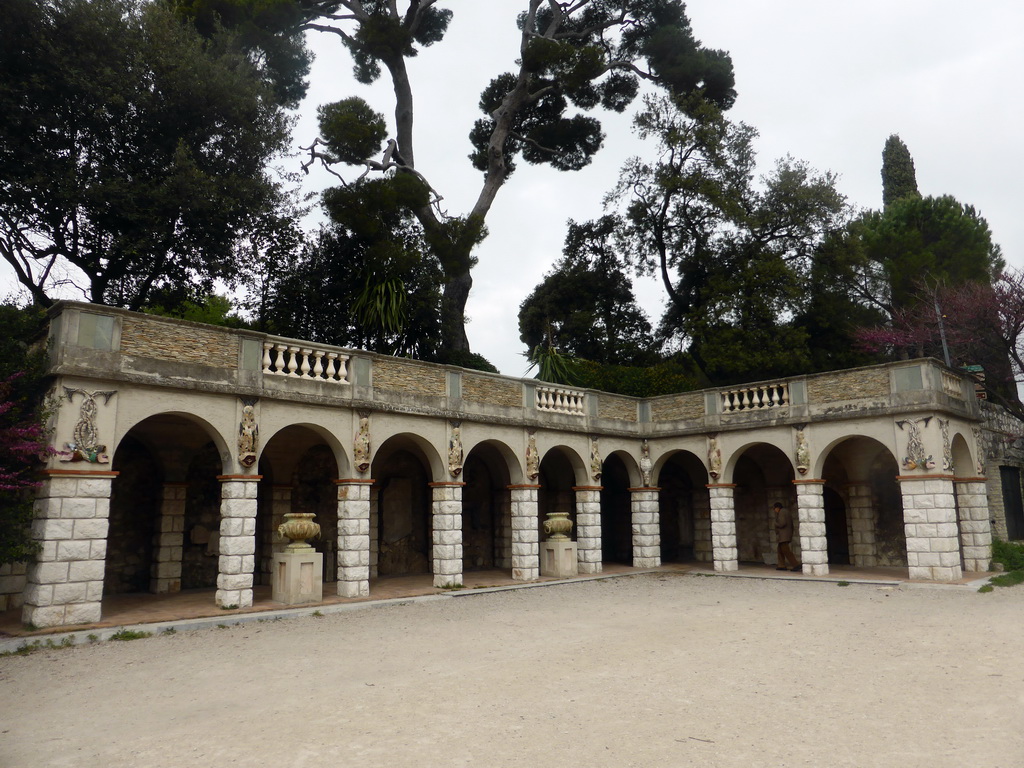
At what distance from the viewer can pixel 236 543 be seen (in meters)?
12.4

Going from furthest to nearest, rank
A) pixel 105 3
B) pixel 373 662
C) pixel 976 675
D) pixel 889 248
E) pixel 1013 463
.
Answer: pixel 889 248 → pixel 1013 463 → pixel 105 3 → pixel 373 662 → pixel 976 675

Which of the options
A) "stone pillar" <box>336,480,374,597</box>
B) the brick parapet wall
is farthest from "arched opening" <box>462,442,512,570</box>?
"stone pillar" <box>336,480,374,597</box>

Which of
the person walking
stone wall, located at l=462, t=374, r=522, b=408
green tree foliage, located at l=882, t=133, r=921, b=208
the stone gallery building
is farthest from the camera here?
green tree foliage, located at l=882, t=133, r=921, b=208

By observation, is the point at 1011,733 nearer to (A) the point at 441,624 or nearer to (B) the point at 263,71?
(A) the point at 441,624

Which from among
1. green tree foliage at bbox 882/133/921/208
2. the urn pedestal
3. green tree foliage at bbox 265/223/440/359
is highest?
Result: green tree foliage at bbox 882/133/921/208

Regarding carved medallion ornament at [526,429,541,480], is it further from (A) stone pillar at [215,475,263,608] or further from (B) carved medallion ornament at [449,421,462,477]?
(A) stone pillar at [215,475,263,608]

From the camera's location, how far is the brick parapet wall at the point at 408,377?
15.0 meters

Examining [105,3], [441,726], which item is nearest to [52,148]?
[105,3]

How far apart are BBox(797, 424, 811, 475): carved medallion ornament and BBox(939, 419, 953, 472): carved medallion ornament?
294cm

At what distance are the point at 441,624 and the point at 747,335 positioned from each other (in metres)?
16.8

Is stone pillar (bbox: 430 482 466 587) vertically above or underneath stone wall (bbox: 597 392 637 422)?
underneath

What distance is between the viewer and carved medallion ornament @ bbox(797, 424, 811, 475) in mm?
17953

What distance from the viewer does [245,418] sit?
41.7 ft

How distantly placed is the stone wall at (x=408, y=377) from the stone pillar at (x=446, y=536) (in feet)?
6.98
